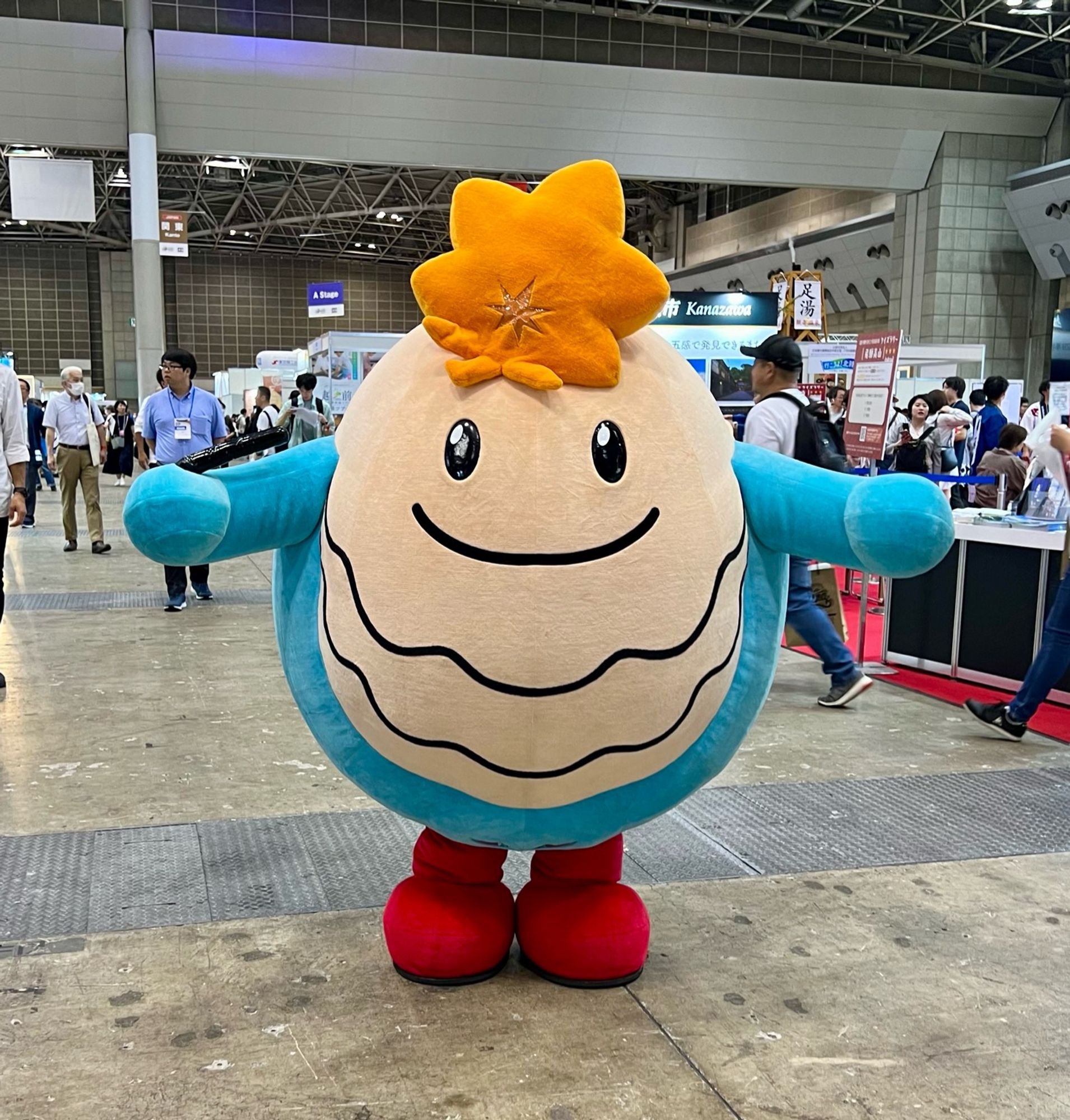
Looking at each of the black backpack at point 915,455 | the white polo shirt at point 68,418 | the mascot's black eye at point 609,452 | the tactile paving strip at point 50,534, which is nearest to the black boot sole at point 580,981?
the mascot's black eye at point 609,452

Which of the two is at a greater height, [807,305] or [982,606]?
[807,305]

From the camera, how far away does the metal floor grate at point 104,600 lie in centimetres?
707

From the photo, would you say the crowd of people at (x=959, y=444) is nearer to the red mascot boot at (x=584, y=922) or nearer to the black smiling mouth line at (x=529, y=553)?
the red mascot boot at (x=584, y=922)

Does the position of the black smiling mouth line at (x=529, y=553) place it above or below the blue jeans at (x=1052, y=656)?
above

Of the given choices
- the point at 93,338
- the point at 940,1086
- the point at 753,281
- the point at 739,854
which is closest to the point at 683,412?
the point at 940,1086

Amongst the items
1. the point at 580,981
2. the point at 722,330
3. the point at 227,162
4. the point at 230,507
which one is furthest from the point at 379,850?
the point at 227,162

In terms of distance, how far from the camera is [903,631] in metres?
5.88

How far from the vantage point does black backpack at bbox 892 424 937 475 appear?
27.4 feet

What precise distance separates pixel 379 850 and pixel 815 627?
8.11ft

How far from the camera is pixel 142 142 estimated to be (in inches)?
642

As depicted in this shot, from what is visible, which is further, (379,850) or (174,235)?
(174,235)

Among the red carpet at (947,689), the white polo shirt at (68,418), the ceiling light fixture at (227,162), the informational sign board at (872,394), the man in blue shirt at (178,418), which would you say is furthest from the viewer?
the ceiling light fixture at (227,162)

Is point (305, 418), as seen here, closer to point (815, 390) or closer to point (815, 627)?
point (815, 627)

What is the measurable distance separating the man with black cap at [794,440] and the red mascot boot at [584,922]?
8.24 ft
